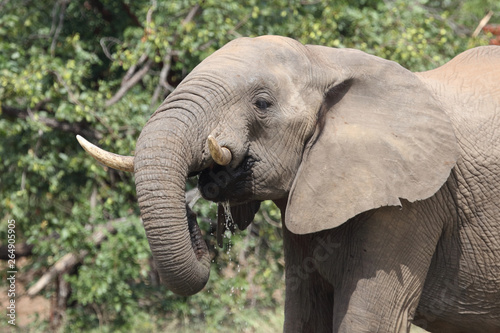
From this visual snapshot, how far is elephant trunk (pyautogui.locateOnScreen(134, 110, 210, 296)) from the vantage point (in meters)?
2.52

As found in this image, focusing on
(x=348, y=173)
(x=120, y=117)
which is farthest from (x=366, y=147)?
(x=120, y=117)

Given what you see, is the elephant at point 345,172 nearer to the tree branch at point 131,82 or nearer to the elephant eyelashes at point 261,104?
the elephant eyelashes at point 261,104

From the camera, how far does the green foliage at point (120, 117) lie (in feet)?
17.4

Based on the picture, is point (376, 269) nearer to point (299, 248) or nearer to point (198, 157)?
point (299, 248)

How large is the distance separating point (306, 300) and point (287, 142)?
873mm

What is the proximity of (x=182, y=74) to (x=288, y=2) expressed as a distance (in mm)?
921

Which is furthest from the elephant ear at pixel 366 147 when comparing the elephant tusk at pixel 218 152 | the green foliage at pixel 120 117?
the green foliage at pixel 120 117

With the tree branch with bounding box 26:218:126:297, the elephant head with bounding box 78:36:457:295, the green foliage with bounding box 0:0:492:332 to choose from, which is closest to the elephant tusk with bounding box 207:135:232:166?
the elephant head with bounding box 78:36:457:295

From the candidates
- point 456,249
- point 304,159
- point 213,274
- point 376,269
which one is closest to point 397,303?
point 376,269

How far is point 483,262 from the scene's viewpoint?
313 cm

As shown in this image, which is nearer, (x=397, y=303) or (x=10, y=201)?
(x=397, y=303)

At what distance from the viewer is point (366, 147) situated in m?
2.85

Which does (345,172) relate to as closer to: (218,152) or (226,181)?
(226,181)

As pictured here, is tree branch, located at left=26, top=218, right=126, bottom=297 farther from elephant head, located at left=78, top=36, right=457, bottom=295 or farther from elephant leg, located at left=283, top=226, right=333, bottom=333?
elephant head, located at left=78, top=36, right=457, bottom=295
